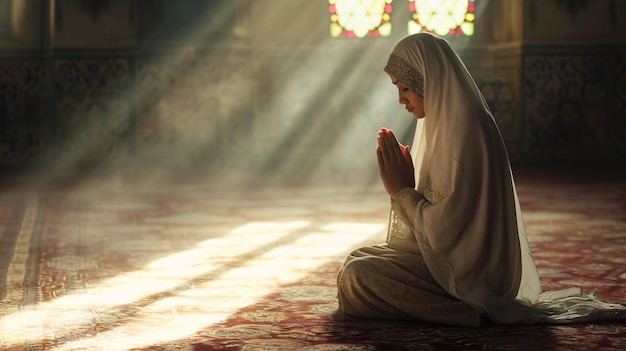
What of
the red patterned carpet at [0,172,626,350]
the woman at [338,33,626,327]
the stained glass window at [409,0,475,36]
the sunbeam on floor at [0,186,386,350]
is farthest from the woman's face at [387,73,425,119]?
the stained glass window at [409,0,475,36]

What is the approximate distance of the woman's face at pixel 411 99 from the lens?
366 cm

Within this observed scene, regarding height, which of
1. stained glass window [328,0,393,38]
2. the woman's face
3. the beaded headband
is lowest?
the woman's face

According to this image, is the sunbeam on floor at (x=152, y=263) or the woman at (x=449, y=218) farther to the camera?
the sunbeam on floor at (x=152, y=263)

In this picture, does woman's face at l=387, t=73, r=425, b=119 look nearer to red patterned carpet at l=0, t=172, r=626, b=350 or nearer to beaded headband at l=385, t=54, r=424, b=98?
beaded headband at l=385, t=54, r=424, b=98

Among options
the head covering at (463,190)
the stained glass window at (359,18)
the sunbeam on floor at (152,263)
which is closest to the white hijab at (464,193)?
the head covering at (463,190)

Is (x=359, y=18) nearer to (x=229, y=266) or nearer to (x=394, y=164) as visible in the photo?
(x=229, y=266)

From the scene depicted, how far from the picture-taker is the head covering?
3.53 metres

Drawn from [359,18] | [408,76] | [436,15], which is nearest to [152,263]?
[408,76]

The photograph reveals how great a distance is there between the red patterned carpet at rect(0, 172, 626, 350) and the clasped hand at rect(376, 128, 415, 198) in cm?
49

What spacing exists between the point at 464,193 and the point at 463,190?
0.04ft

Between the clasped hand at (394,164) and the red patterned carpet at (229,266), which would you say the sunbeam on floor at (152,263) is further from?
the clasped hand at (394,164)

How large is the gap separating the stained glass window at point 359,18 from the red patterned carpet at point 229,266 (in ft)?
11.4

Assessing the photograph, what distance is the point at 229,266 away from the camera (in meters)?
5.12

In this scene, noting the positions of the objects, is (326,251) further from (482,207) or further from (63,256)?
(482,207)
